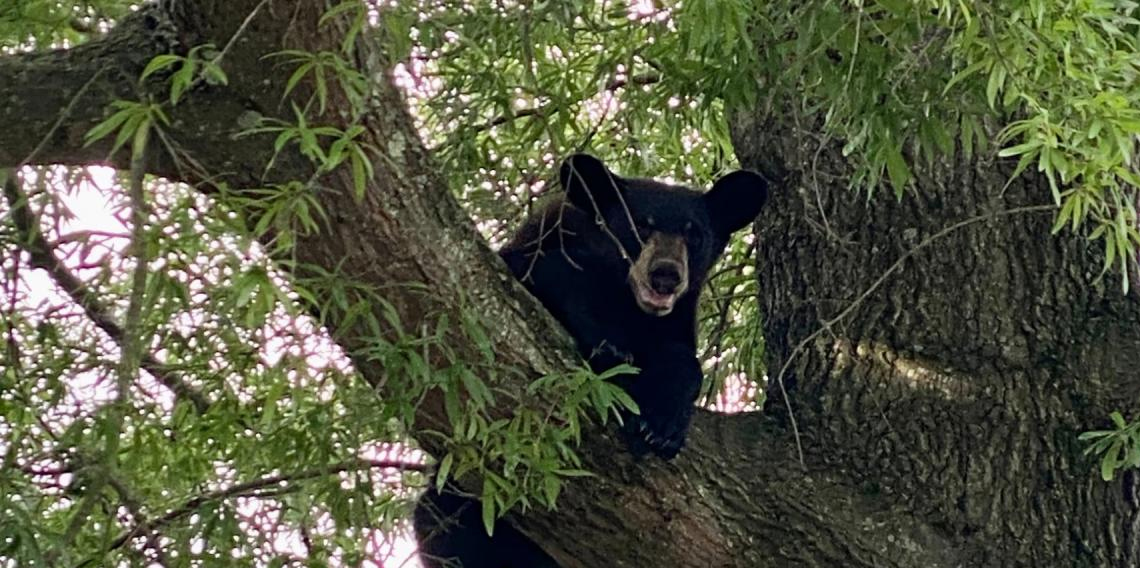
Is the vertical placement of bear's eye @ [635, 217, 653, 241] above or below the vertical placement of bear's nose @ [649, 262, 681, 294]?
above

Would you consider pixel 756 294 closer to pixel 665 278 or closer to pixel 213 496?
pixel 665 278

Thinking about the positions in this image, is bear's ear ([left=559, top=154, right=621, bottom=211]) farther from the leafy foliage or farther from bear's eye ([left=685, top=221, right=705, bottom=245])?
the leafy foliage

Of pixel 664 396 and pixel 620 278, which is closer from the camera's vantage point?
pixel 664 396

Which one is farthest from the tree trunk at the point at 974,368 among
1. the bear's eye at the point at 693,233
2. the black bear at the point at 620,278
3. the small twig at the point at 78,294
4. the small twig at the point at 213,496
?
the small twig at the point at 78,294

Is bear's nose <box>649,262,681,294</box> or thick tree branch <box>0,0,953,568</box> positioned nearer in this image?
thick tree branch <box>0,0,953,568</box>

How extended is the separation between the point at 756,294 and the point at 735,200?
39 centimetres

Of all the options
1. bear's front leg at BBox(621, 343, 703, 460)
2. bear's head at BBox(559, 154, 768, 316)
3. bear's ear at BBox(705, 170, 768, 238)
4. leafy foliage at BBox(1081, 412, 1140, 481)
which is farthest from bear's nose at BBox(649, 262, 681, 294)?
leafy foliage at BBox(1081, 412, 1140, 481)

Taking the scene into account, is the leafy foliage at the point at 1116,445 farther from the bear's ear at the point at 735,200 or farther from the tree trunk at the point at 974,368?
the bear's ear at the point at 735,200

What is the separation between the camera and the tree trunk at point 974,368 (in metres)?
4.70

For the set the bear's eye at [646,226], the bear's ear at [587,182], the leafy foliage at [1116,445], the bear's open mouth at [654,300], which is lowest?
the leafy foliage at [1116,445]

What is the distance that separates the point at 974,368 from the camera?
15.8 feet

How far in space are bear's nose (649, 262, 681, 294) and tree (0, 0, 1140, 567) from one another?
293 mm

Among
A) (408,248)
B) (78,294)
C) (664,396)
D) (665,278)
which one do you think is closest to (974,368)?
(664,396)

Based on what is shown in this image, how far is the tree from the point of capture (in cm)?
343
